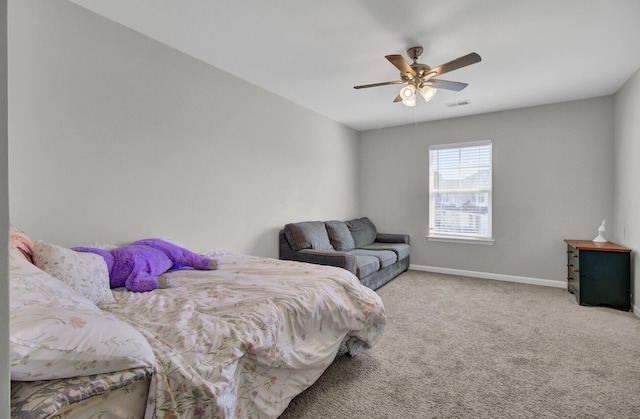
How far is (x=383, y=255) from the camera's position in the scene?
4.12 m

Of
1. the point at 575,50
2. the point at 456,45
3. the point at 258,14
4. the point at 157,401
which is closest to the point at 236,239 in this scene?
the point at 258,14

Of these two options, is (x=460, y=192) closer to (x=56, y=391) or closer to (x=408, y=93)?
(x=408, y=93)

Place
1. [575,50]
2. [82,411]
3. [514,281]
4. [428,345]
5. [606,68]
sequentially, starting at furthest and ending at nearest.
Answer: [514,281]
[606,68]
[575,50]
[428,345]
[82,411]

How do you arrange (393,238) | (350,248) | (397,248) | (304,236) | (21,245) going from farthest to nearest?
(393,238), (397,248), (350,248), (304,236), (21,245)

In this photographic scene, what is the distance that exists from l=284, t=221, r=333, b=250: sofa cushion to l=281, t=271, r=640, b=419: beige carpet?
3.72 feet

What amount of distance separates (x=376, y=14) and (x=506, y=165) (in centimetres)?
331

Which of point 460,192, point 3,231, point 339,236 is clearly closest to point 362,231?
point 339,236

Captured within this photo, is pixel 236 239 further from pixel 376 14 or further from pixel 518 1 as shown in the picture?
pixel 518 1

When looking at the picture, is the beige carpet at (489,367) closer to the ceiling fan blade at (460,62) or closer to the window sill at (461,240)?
the window sill at (461,240)

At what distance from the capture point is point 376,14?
219 centimetres

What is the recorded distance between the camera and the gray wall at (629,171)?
10.2ft

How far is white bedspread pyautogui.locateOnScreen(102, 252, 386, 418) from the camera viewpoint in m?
1.10

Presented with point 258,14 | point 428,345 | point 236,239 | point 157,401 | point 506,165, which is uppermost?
point 258,14

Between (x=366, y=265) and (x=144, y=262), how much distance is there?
2.35 m
